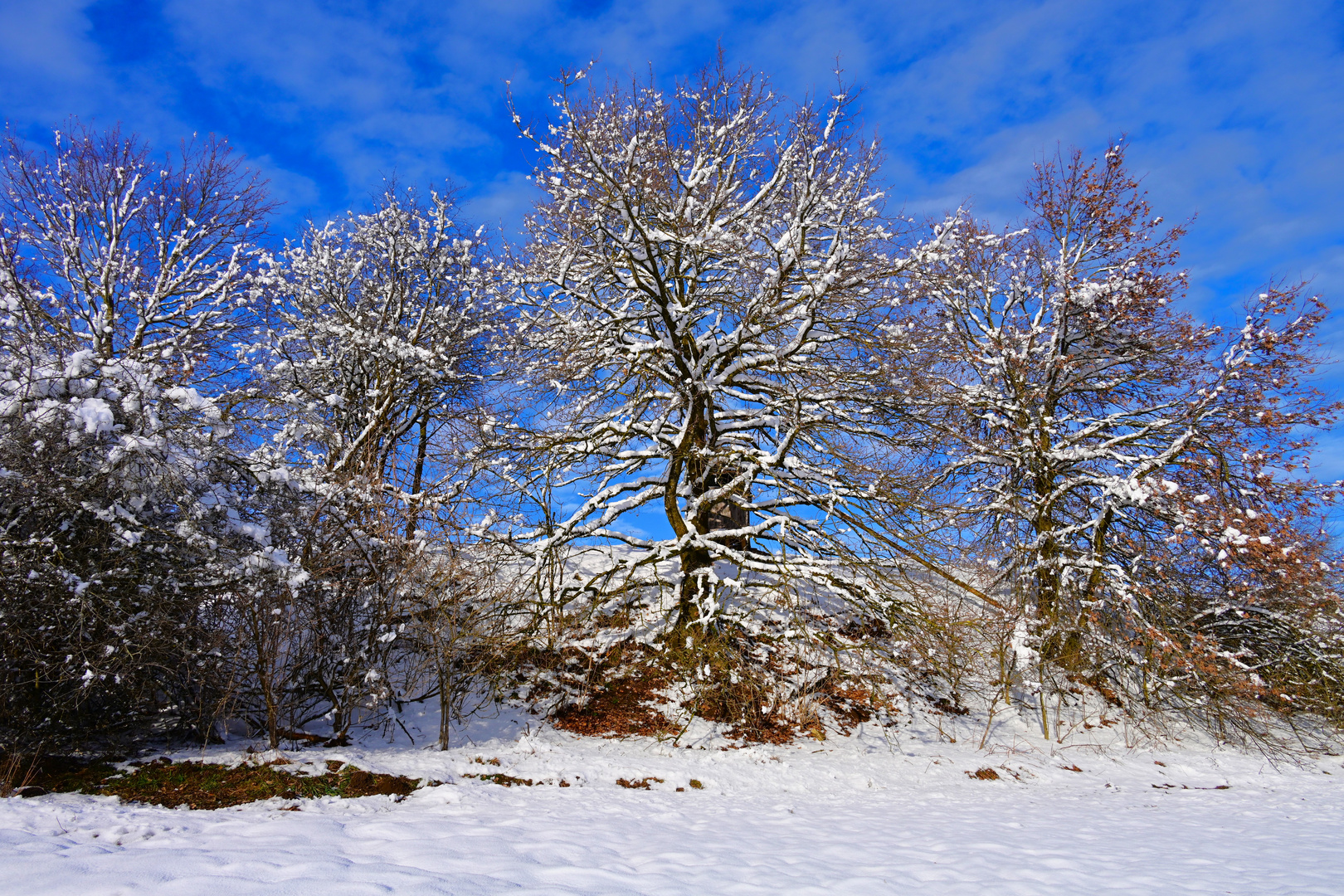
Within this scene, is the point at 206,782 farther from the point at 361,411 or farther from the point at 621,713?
the point at 361,411

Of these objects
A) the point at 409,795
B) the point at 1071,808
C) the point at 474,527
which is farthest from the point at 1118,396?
the point at 409,795

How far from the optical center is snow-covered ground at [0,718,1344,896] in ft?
14.7

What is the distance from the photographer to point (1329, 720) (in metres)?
12.4

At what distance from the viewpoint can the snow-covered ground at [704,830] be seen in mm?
4477

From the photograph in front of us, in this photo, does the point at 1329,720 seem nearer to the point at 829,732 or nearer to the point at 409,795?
the point at 829,732

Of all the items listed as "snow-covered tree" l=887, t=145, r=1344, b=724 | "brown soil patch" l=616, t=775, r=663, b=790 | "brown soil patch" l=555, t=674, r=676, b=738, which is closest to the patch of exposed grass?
"brown soil patch" l=616, t=775, r=663, b=790

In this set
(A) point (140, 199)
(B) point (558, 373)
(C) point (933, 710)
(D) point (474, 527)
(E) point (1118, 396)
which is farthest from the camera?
(E) point (1118, 396)

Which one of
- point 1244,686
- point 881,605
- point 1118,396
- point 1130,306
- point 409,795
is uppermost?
point 1130,306

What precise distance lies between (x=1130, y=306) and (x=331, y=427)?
16465 millimetres

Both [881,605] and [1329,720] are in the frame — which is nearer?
[881,605]

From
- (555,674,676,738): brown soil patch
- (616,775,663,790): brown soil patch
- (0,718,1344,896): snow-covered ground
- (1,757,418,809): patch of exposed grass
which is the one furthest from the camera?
(555,674,676,738): brown soil patch

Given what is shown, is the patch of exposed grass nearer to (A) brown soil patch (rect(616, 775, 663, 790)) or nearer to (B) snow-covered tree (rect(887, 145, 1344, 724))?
(A) brown soil patch (rect(616, 775, 663, 790))

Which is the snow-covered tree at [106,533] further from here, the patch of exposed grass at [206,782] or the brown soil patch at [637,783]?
the brown soil patch at [637,783]

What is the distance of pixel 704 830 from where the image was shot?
6.20m
